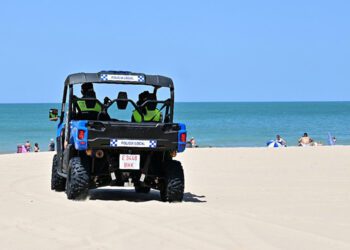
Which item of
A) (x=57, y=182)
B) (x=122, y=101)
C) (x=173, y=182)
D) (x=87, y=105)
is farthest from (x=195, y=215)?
(x=57, y=182)

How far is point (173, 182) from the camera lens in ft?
39.9

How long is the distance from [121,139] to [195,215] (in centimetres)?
181

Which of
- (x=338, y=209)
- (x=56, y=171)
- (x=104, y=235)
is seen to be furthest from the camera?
(x=56, y=171)

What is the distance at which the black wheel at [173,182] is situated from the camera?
12148 mm

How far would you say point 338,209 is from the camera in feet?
38.5

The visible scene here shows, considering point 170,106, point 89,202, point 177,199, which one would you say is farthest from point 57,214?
point 170,106

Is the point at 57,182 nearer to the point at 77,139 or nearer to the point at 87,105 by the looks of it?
the point at 87,105

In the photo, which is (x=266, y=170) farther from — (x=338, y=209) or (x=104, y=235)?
(x=104, y=235)

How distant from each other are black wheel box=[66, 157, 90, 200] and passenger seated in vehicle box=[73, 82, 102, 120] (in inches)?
39.7

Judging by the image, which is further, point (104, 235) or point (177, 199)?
point (177, 199)

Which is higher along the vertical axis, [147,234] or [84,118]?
[84,118]

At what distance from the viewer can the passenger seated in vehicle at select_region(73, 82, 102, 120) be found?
12.8 metres

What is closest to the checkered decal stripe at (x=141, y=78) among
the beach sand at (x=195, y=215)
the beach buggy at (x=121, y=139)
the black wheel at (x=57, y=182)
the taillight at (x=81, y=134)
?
the beach buggy at (x=121, y=139)

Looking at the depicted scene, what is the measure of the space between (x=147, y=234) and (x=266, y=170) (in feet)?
35.6
